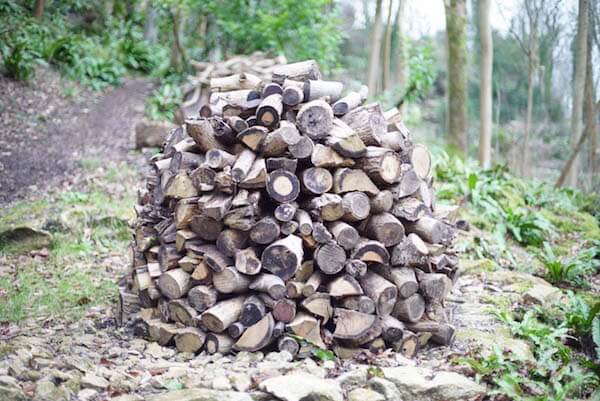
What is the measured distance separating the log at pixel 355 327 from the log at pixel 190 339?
0.97 metres

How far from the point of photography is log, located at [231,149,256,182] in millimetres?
4371

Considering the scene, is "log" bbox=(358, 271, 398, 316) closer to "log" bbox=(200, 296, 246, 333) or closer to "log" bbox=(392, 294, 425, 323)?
"log" bbox=(392, 294, 425, 323)

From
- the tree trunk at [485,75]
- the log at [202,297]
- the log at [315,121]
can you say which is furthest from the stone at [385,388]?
the tree trunk at [485,75]

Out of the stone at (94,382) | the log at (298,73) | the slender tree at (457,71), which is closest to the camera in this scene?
the stone at (94,382)

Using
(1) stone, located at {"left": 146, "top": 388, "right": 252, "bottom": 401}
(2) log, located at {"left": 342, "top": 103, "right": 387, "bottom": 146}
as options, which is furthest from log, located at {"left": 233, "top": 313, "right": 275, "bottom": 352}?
(2) log, located at {"left": 342, "top": 103, "right": 387, "bottom": 146}

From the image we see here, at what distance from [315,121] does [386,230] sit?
0.98 metres

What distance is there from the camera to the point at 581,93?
38.8 feet

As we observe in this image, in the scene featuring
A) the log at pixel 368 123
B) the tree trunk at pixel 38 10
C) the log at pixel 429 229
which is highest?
the tree trunk at pixel 38 10

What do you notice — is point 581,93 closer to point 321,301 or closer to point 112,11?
point 321,301

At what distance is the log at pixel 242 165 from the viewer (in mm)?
4371

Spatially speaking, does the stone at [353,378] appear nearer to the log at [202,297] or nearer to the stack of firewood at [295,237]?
the stack of firewood at [295,237]

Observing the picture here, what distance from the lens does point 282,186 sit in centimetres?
438

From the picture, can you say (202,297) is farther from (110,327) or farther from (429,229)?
(429,229)

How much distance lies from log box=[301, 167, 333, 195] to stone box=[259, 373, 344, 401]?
54.3 inches
